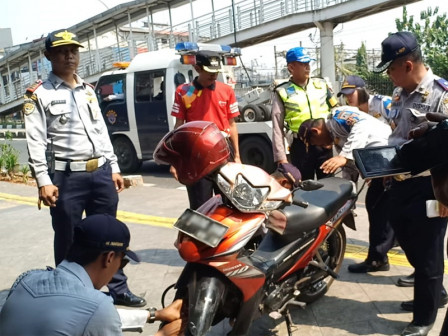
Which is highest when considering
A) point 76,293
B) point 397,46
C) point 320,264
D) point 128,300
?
point 397,46

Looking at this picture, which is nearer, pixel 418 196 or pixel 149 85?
pixel 418 196

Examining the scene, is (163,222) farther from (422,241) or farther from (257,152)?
(422,241)

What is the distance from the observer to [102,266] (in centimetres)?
189

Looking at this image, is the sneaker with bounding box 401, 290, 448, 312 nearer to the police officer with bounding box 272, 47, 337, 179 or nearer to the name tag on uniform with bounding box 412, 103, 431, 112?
the police officer with bounding box 272, 47, 337, 179

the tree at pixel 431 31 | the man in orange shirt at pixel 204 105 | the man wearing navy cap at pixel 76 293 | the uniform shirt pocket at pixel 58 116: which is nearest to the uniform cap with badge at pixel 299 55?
the man in orange shirt at pixel 204 105

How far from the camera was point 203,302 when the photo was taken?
7.51 ft

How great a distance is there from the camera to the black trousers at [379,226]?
3.73m

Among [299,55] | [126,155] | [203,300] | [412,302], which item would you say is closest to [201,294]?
[203,300]

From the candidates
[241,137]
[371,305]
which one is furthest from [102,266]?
[241,137]

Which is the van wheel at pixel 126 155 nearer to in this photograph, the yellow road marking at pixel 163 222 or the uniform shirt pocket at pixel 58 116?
the yellow road marking at pixel 163 222

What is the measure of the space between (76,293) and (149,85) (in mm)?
7467

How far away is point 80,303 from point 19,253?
352 cm

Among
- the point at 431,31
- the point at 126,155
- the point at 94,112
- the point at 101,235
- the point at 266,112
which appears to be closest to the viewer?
the point at 101,235

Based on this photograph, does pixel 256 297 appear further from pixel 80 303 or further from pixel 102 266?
pixel 80 303
